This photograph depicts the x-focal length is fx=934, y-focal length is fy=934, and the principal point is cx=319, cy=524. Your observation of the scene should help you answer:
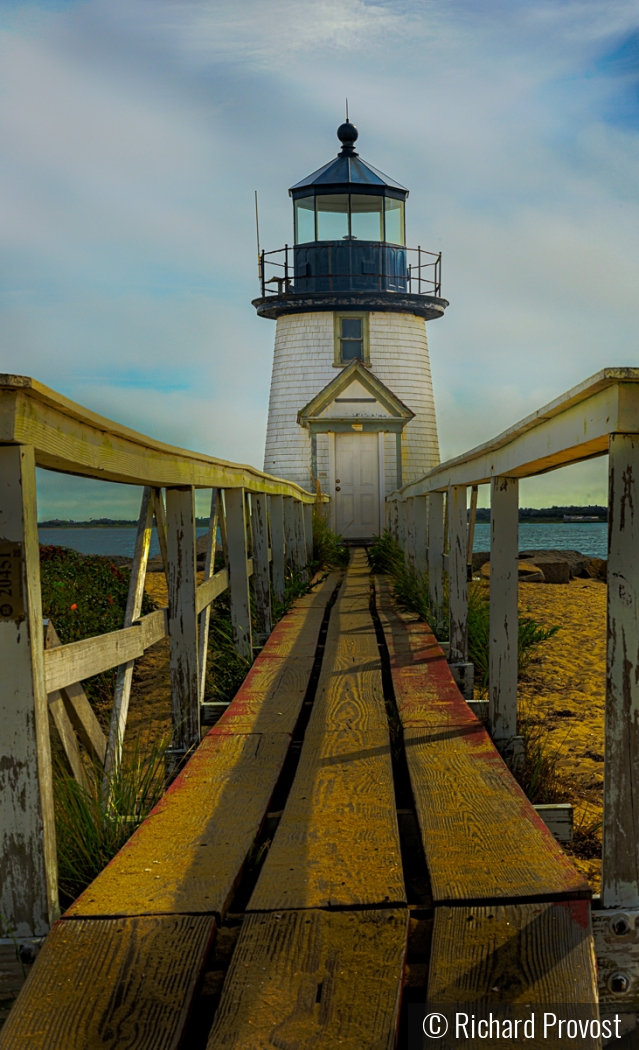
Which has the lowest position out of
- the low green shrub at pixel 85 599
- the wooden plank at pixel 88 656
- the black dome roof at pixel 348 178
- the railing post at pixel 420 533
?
the low green shrub at pixel 85 599

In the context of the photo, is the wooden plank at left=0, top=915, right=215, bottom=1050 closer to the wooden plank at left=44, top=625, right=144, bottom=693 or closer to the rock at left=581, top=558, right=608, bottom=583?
the wooden plank at left=44, top=625, right=144, bottom=693

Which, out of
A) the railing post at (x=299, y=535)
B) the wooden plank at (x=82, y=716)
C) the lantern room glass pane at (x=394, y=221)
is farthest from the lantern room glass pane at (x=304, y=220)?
the wooden plank at (x=82, y=716)

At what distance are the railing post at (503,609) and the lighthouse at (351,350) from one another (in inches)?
613

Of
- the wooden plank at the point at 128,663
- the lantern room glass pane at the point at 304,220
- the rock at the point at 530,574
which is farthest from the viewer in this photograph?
the lantern room glass pane at the point at 304,220

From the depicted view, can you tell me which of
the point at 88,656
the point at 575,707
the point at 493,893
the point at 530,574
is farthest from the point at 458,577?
the point at 530,574

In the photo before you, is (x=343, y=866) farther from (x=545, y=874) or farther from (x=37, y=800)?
(x=37, y=800)

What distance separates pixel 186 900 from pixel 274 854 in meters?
0.39

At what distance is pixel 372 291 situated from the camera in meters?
21.0

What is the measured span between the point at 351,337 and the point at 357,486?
3.49 m

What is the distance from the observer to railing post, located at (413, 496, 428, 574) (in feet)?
31.8

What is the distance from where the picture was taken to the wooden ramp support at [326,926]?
6.73 ft

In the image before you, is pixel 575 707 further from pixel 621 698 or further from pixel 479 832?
pixel 621 698

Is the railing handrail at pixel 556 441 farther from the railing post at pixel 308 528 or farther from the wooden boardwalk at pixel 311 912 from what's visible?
the railing post at pixel 308 528

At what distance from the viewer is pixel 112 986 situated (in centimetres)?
222
